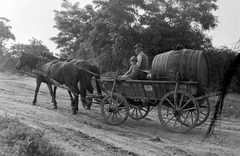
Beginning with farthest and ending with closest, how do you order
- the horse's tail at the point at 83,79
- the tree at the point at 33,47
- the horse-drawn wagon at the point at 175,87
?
the tree at the point at 33,47
the horse's tail at the point at 83,79
the horse-drawn wagon at the point at 175,87

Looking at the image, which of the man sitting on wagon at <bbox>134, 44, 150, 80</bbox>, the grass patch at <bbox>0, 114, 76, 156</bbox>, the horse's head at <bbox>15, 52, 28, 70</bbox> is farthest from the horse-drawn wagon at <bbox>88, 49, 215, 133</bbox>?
the horse's head at <bbox>15, 52, 28, 70</bbox>

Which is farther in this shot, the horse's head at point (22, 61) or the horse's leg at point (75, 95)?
the horse's head at point (22, 61)

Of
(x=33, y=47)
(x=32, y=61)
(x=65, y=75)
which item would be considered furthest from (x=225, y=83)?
(x=33, y=47)

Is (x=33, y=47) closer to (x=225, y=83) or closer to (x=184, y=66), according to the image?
(x=184, y=66)

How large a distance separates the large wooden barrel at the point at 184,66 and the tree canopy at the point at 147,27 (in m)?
9.76

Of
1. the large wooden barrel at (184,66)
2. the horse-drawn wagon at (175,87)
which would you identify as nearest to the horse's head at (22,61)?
the horse-drawn wagon at (175,87)

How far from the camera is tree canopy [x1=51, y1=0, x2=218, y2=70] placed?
1595cm

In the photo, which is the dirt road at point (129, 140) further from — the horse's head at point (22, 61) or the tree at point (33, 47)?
the tree at point (33, 47)

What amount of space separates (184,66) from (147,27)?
11.7 m

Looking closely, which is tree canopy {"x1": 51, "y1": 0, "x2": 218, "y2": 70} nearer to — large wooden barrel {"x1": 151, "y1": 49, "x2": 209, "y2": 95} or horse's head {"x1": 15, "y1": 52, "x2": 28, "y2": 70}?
horse's head {"x1": 15, "y1": 52, "x2": 28, "y2": 70}

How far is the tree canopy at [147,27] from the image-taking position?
1595 centimetres

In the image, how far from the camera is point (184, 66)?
A: 5473mm

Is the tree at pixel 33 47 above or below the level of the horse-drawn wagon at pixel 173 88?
above

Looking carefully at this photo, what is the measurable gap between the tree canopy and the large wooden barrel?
32.0ft
